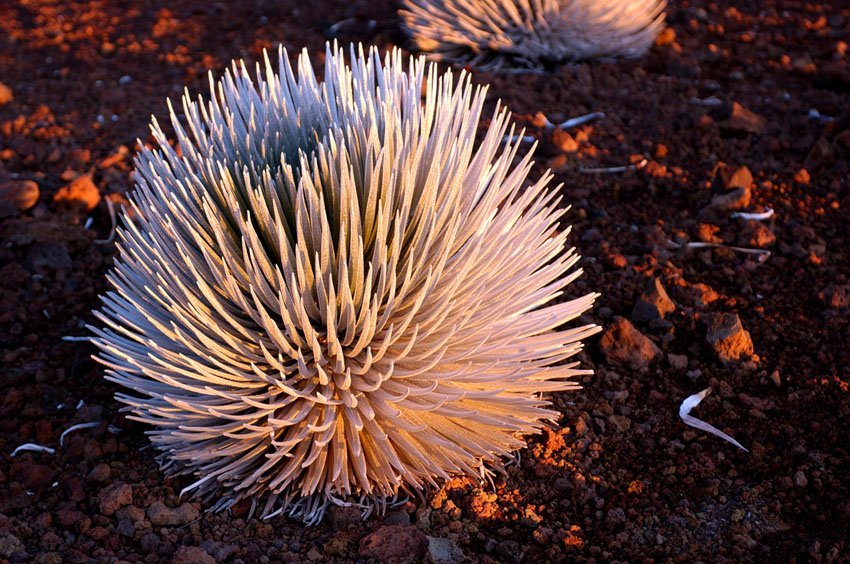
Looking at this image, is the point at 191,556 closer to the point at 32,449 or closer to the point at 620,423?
the point at 32,449

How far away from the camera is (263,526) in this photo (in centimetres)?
205

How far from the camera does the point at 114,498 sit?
2082 millimetres

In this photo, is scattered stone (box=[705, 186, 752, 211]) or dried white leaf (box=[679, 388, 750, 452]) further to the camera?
scattered stone (box=[705, 186, 752, 211])

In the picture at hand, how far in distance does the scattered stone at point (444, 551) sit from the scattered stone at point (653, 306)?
976 millimetres

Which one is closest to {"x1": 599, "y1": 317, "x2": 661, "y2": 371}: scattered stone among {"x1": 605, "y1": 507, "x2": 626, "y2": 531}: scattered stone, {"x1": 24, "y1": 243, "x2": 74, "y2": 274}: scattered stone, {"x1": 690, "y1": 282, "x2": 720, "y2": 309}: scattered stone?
{"x1": 690, "y1": 282, "x2": 720, "y2": 309}: scattered stone

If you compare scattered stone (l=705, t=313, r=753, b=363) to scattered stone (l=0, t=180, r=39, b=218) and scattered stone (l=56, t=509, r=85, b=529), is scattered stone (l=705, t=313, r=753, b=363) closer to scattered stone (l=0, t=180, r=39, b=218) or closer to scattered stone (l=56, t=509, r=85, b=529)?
scattered stone (l=56, t=509, r=85, b=529)

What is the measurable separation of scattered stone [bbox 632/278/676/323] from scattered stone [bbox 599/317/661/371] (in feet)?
0.45

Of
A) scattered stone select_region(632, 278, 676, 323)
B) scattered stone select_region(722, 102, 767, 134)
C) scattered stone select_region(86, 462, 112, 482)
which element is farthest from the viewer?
scattered stone select_region(722, 102, 767, 134)

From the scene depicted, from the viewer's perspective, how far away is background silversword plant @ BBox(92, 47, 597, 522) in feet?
6.15

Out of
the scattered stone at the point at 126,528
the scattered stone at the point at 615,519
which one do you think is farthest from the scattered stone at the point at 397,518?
the scattered stone at the point at 126,528

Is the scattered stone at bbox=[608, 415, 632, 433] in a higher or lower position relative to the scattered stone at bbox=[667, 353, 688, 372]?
lower

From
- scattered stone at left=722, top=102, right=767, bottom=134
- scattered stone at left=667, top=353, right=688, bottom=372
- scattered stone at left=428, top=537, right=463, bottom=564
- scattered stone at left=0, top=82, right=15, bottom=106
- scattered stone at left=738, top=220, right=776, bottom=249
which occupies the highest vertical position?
scattered stone at left=722, top=102, right=767, bottom=134

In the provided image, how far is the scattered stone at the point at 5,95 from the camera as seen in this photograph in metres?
4.26

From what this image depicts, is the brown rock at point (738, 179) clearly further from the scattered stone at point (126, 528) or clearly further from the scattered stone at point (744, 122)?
the scattered stone at point (126, 528)
